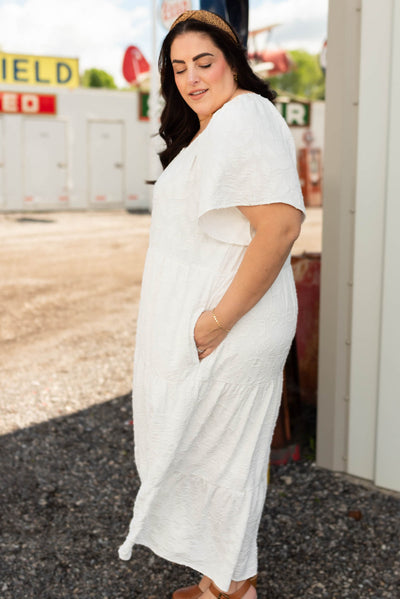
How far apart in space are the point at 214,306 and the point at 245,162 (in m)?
0.41

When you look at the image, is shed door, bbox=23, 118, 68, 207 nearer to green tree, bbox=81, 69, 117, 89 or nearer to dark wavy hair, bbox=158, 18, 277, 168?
dark wavy hair, bbox=158, 18, 277, 168

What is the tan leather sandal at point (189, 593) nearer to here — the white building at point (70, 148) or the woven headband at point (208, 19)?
the woven headband at point (208, 19)

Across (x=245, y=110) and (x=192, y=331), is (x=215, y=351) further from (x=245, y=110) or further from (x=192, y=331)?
(x=245, y=110)

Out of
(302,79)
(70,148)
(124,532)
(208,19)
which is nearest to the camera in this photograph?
(208,19)

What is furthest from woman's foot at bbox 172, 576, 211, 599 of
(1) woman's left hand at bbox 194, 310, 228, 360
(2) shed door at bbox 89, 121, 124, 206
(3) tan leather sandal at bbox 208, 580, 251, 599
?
(2) shed door at bbox 89, 121, 124, 206

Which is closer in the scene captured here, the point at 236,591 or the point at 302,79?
the point at 236,591

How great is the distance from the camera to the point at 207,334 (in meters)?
1.85

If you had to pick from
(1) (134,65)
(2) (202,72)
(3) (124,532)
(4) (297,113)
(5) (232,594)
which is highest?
(1) (134,65)

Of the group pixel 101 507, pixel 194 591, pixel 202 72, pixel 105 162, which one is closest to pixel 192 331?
pixel 202 72

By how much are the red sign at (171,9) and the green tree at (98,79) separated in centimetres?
5946

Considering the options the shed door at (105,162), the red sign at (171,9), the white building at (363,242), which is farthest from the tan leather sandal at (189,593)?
the shed door at (105,162)

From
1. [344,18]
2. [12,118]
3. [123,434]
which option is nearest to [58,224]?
[12,118]

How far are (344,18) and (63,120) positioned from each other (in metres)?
17.3

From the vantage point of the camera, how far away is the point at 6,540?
9.24 ft
